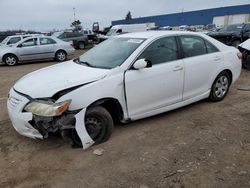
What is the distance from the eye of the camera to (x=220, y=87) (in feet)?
19.3

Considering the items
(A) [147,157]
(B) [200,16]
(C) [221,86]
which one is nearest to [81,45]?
(C) [221,86]

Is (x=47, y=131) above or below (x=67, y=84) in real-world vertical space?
below

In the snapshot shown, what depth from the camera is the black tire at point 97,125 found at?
13.0 feet

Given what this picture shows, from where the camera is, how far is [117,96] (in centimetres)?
413

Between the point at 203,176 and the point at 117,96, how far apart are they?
165 cm

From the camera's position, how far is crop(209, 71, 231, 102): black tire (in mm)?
5725

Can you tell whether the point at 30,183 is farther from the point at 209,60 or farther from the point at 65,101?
the point at 209,60

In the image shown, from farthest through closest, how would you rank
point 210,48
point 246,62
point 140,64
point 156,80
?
point 246,62
point 210,48
point 156,80
point 140,64

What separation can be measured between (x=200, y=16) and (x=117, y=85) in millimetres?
60119

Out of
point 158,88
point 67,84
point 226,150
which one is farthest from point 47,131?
point 226,150

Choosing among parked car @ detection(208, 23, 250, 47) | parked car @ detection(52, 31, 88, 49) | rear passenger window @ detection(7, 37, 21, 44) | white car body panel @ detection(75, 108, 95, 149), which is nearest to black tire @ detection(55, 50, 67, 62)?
rear passenger window @ detection(7, 37, 21, 44)

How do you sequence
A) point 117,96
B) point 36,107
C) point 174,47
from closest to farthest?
1. point 36,107
2. point 117,96
3. point 174,47

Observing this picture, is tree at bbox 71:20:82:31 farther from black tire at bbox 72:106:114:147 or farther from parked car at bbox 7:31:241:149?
black tire at bbox 72:106:114:147

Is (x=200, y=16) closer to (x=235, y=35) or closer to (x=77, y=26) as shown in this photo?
(x=77, y=26)
